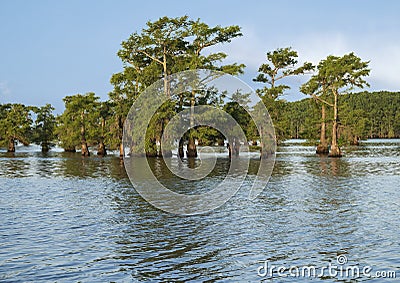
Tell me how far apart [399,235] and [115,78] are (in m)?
57.3

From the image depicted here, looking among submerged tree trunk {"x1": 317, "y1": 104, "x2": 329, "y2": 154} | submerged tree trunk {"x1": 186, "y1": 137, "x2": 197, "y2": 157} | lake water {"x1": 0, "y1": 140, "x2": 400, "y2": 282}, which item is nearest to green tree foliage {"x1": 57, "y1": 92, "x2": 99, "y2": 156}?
submerged tree trunk {"x1": 186, "y1": 137, "x2": 197, "y2": 157}

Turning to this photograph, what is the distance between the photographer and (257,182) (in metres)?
34.4

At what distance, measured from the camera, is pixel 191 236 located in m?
16.7

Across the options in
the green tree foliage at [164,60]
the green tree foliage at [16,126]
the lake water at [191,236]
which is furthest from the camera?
the green tree foliage at [16,126]

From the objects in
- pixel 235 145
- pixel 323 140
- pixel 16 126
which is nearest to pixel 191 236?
pixel 235 145

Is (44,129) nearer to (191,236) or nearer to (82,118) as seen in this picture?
(82,118)

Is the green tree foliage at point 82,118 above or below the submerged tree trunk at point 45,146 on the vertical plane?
above

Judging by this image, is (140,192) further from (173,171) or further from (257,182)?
(173,171)

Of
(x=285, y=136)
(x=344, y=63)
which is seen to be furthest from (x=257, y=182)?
(x=344, y=63)

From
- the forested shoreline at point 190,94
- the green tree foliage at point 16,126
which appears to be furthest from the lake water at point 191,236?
the green tree foliage at point 16,126

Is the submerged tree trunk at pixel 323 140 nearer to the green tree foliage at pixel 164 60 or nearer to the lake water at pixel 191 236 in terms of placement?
the green tree foliage at pixel 164 60

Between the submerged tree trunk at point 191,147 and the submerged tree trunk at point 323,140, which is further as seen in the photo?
the submerged tree trunk at point 323,140

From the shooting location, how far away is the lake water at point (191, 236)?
12758mm

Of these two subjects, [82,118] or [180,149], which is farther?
[82,118]
